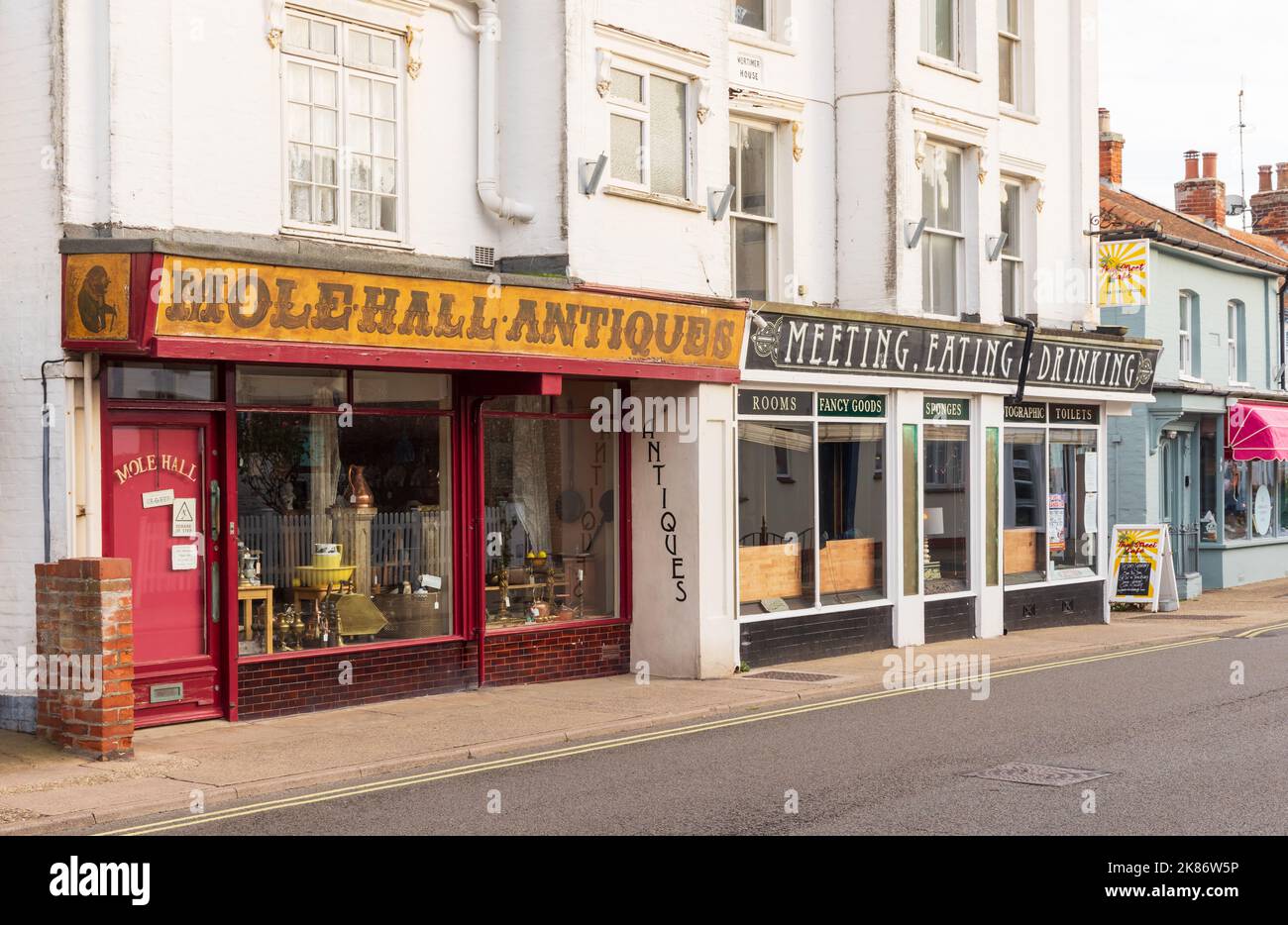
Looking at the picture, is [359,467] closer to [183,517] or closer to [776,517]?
[183,517]

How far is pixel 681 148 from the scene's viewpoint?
1673 centimetres

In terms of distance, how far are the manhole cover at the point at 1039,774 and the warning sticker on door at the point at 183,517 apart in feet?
22.4

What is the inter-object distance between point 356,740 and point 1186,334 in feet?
72.0

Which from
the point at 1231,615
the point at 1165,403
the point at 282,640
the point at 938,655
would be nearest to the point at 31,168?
the point at 282,640

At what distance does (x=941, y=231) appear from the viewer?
20.6 metres

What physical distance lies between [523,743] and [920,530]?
909 cm

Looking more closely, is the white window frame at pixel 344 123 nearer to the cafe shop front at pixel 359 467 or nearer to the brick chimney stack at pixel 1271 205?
the cafe shop front at pixel 359 467

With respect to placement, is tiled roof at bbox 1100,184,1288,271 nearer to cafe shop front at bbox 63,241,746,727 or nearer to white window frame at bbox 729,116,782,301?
white window frame at bbox 729,116,782,301

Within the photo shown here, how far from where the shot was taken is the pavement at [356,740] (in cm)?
999

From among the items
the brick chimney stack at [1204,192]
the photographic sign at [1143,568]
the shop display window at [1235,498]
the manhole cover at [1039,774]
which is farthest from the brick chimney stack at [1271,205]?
the manhole cover at [1039,774]

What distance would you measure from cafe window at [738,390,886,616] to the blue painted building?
847 centimetres

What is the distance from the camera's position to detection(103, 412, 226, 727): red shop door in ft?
41.0

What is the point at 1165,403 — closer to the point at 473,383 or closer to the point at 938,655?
the point at 938,655

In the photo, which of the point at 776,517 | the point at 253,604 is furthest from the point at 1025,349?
the point at 253,604
